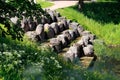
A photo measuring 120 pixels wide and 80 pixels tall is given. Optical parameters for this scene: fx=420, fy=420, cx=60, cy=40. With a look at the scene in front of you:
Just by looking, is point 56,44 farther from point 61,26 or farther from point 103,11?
point 103,11

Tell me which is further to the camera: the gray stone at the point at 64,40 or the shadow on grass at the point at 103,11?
the shadow on grass at the point at 103,11

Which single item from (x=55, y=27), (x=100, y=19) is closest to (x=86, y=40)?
(x=55, y=27)

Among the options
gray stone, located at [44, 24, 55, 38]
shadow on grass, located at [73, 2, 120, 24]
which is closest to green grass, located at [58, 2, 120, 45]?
shadow on grass, located at [73, 2, 120, 24]

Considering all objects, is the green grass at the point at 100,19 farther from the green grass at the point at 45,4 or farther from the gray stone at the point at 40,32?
the gray stone at the point at 40,32

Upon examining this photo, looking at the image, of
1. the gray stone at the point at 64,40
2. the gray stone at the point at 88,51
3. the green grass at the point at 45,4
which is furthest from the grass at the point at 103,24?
the green grass at the point at 45,4

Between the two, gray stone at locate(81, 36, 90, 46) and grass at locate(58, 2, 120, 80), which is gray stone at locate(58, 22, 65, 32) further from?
gray stone at locate(81, 36, 90, 46)

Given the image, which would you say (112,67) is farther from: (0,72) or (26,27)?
(0,72)

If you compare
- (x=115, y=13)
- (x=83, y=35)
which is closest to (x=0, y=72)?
(x=83, y=35)
